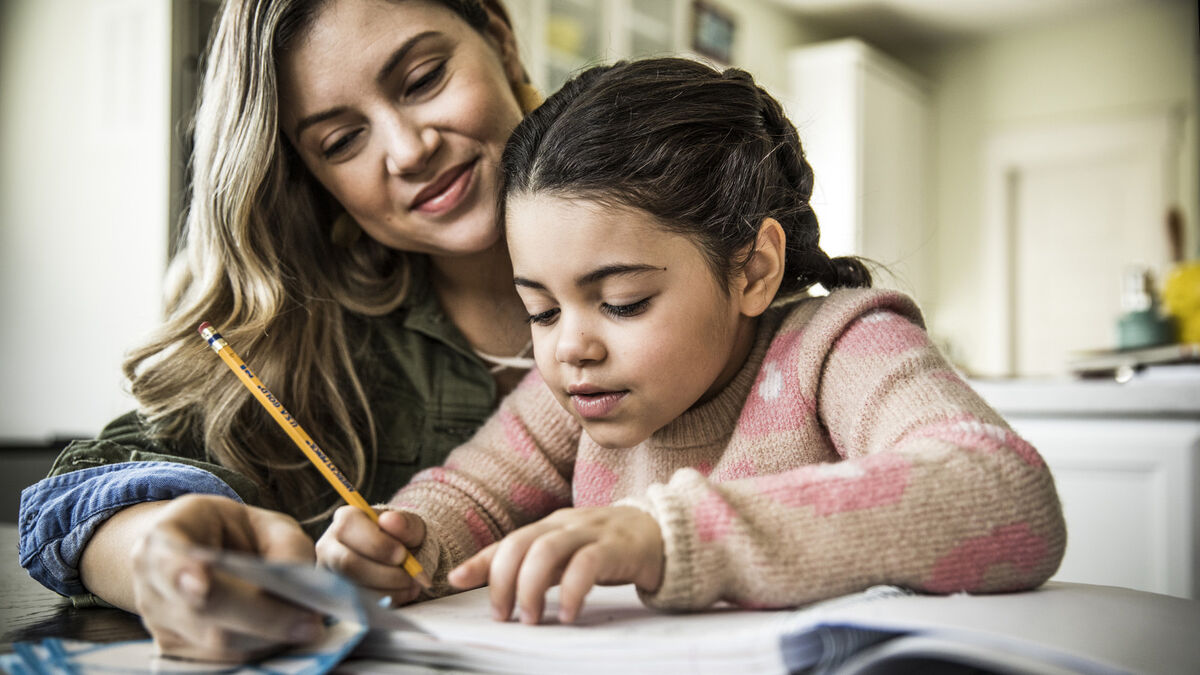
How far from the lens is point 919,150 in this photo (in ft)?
17.2

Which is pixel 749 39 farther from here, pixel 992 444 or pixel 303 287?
pixel 992 444

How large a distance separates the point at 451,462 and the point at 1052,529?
0.55 meters

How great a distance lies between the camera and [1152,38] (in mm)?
4828

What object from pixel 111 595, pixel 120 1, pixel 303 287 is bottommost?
pixel 111 595

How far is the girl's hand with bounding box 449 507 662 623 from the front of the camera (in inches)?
21.4

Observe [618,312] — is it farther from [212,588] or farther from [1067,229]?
[1067,229]

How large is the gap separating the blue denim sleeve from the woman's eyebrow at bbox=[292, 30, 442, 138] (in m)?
0.44

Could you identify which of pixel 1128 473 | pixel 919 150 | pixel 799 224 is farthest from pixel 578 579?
pixel 919 150

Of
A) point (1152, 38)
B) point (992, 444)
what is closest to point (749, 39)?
point (1152, 38)

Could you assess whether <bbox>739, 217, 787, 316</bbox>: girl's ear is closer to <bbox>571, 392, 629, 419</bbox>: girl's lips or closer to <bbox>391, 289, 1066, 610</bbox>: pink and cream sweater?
<bbox>391, 289, 1066, 610</bbox>: pink and cream sweater

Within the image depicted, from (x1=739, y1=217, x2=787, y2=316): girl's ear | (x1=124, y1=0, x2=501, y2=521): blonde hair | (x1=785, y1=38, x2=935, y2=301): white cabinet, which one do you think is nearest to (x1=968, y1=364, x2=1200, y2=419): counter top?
(x1=739, y1=217, x2=787, y2=316): girl's ear

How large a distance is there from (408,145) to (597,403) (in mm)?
394

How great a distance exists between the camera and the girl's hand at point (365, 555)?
675 millimetres

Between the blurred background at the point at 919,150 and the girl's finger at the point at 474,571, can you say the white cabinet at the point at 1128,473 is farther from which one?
the blurred background at the point at 919,150
